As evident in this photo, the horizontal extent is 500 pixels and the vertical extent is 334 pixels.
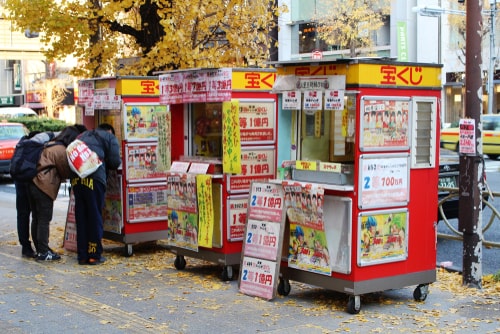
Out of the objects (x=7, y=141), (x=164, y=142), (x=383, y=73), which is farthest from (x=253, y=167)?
(x=7, y=141)

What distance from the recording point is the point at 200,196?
9.01m

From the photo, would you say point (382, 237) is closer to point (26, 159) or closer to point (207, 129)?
point (207, 129)

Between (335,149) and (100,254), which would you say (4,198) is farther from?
(335,149)

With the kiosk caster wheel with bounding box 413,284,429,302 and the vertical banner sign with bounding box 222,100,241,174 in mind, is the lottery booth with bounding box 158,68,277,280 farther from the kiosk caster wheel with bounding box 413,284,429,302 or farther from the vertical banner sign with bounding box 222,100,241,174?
the kiosk caster wheel with bounding box 413,284,429,302

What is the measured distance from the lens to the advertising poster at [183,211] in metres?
9.14

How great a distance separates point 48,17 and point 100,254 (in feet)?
13.5

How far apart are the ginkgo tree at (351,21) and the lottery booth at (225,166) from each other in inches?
793

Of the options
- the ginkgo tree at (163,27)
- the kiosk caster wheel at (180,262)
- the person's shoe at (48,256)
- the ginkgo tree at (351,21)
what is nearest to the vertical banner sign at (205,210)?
the kiosk caster wheel at (180,262)

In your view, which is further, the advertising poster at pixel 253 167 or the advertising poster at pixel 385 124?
the advertising poster at pixel 253 167

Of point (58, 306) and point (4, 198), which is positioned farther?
point (4, 198)

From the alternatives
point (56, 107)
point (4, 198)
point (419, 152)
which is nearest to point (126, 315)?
point (419, 152)

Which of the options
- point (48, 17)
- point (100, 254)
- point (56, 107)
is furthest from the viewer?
point (56, 107)

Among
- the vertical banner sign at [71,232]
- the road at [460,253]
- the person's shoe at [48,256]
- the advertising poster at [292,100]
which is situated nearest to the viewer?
the advertising poster at [292,100]

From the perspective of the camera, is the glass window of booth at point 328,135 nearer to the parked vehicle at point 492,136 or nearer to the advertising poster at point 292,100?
the advertising poster at point 292,100
